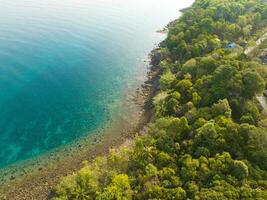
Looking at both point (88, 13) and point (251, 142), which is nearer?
point (251, 142)

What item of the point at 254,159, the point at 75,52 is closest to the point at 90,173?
the point at 254,159

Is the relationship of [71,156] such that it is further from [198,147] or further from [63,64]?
[63,64]

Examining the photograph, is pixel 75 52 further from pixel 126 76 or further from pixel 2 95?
pixel 2 95

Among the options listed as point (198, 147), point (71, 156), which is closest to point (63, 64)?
point (71, 156)

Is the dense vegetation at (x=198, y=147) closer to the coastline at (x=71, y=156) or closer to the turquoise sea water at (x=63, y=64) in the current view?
the coastline at (x=71, y=156)

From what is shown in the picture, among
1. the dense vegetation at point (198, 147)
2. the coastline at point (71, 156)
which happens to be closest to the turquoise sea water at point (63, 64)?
the coastline at point (71, 156)
